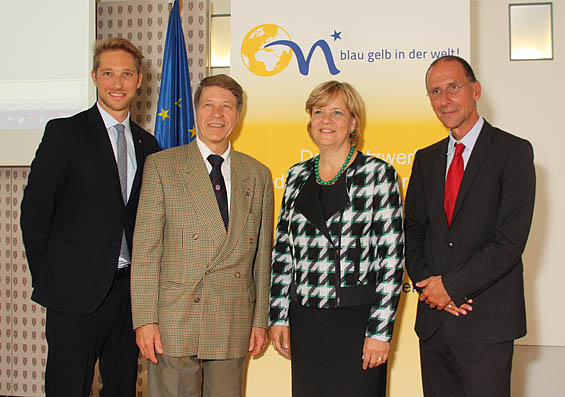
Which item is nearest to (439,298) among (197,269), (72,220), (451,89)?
(451,89)

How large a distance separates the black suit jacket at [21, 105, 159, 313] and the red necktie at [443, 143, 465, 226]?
55.5 inches

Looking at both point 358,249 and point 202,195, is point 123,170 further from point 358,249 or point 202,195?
point 358,249

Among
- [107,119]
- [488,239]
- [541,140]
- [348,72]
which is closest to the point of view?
[488,239]

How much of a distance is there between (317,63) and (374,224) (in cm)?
114

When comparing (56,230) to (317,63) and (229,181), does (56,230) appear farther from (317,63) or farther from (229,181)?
(317,63)

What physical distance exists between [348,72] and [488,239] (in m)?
1.24

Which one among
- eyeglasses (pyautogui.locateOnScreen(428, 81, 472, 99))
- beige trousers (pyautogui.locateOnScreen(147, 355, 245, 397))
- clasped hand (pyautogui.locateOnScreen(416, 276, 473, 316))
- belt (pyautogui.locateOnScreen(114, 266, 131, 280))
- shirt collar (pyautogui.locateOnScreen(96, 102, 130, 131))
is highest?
eyeglasses (pyautogui.locateOnScreen(428, 81, 472, 99))

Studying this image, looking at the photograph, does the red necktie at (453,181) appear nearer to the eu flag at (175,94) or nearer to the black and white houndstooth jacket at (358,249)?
the black and white houndstooth jacket at (358,249)

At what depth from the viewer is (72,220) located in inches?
84.1

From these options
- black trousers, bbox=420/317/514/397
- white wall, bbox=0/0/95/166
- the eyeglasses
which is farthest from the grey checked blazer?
Answer: white wall, bbox=0/0/95/166

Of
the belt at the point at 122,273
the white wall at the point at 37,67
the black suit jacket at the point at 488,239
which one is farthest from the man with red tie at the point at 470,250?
the white wall at the point at 37,67

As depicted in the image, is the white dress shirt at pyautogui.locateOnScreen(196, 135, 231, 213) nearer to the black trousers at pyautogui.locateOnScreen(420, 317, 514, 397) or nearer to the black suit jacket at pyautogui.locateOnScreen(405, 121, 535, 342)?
the black suit jacket at pyautogui.locateOnScreen(405, 121, 535, 342)

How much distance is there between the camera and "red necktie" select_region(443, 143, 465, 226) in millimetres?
2051

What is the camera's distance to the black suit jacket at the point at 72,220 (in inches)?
82.6
